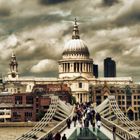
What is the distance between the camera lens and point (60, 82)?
408 feet

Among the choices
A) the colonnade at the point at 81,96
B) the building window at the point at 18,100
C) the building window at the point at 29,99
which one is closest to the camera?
the building window at the point at 29,99

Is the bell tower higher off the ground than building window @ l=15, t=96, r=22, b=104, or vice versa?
the bell tower

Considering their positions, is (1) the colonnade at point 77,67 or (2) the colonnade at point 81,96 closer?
(2) the colonnade at point 81,96

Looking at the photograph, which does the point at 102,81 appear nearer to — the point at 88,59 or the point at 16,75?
the point at 88,59

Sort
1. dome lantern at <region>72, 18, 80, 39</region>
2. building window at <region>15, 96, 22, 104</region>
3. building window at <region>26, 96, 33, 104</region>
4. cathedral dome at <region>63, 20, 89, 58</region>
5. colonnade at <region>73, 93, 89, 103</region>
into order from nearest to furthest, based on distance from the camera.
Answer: building window at <region>26, 96, 33, 104</region> < building window at <region>15, 96, 22, 104</region> < colonnade at <region>73, 93, 89, 103</region> < cathedral dome at <region>63, 20, 89, 58</region> < dome lantern at <region>72, 18, 80, 39</region>

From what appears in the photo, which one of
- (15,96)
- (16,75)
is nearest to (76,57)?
(16,75)

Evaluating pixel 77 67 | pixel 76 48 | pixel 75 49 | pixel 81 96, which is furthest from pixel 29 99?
pixel 76 48

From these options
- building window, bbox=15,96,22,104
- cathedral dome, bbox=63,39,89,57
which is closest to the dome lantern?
cathedral dome, bbox=63,39,89,57

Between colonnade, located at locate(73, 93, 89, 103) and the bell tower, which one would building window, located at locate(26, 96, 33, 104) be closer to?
colonnade, located at locate(73, 93, 89, 103)

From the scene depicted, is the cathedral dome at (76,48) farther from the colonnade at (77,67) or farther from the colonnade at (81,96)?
the colonnade at (81,96)

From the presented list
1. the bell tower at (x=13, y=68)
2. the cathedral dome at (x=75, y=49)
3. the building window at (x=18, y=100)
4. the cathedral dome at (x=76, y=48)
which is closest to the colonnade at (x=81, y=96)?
the cathedral dome at (x=75, y=49)

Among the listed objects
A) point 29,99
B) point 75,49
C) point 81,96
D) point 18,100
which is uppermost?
point 75,49

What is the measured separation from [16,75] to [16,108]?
42.5 m

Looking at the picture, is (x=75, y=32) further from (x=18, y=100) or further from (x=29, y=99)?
(x=29, y=99)
